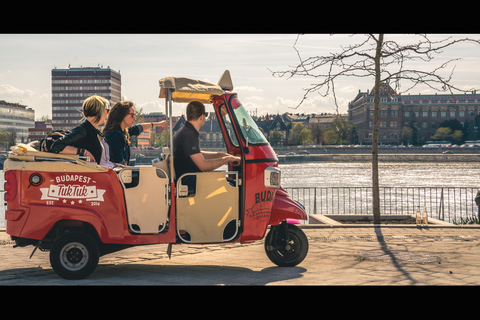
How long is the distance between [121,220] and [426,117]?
15613 centimetres

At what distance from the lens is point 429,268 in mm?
6695

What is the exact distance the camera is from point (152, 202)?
634 cm

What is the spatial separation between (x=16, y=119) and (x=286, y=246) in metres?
178

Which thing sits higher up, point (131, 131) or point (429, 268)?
point (131, 131)

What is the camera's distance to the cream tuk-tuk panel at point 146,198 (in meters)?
6.29

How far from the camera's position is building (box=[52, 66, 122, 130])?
143750 millimetres

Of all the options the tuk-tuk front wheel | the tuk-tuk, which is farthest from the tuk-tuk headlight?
the tuk-tuk front wheel

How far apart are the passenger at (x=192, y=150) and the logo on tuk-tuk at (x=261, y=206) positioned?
491 millimetres

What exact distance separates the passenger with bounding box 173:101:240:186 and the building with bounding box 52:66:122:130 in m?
140

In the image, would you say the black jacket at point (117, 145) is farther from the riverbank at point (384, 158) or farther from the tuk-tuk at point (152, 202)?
the riverbank at point (384, 158)

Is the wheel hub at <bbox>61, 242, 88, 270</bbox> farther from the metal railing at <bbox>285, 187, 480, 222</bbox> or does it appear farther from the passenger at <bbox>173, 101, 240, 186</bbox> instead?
the metal railing at <bbox>285, 187, 480, 222</bbox>

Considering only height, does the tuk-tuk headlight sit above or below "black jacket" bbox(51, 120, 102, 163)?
below
